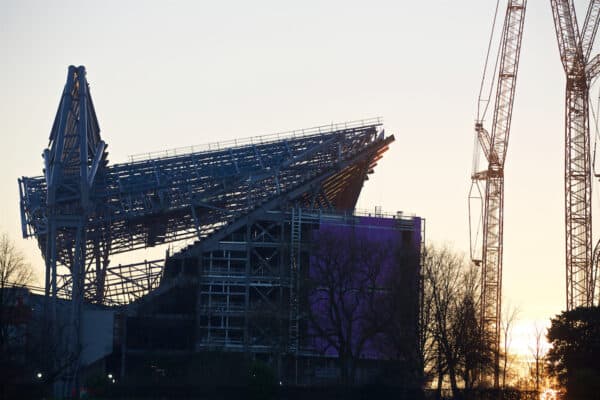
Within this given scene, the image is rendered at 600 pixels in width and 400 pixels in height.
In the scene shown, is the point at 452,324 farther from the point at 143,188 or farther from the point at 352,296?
the point at 143,188

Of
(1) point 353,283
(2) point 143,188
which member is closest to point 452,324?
(1) point 353,283

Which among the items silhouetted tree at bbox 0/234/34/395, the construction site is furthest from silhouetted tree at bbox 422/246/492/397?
silhouetted tree at bbox 0/234/34/395

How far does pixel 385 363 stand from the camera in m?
82.1

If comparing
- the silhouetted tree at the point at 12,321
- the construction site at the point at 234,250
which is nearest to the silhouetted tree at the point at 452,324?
the construction site at the point at 234,250

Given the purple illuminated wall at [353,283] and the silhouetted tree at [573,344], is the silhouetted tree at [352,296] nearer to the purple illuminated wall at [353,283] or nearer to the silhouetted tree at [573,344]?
the purple illuminated wall at [353,283]

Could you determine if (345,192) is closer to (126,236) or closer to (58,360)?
(126,236)

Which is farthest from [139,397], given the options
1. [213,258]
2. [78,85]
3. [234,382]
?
[78,85]

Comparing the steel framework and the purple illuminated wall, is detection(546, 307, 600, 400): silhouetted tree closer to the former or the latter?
the purple illuminated wall

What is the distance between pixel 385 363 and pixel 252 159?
24.8 meters

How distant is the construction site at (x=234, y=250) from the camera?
286 feet

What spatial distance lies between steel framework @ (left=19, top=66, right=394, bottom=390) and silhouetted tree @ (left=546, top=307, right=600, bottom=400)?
33941 millimetres

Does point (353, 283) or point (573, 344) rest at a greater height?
point (353, 283)

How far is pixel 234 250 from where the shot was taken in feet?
318

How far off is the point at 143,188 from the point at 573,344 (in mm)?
42755
